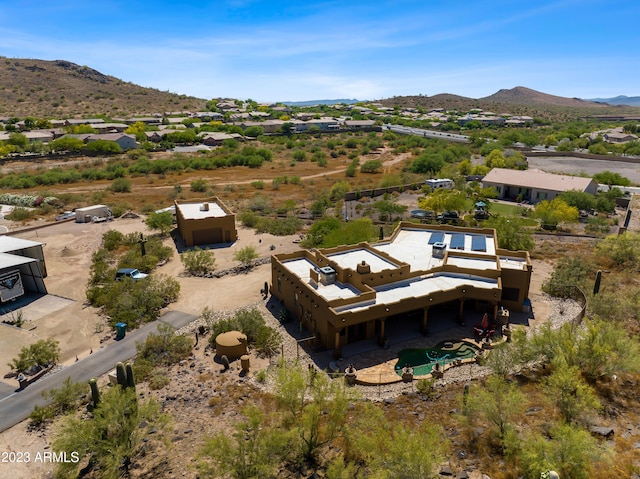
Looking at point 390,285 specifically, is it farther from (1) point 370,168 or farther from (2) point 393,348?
(1) point 370,168

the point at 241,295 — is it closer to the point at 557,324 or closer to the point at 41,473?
the point at 41,473

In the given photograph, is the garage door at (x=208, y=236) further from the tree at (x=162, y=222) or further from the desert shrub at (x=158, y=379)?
the desert shrub at (x=158, y=379)

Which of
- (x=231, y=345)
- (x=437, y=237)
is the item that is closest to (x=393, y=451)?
(x=231, y=345)

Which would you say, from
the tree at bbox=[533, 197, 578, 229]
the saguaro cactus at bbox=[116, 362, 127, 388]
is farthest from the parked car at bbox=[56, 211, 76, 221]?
the tree at bbox=[533, 197, 578, 229]

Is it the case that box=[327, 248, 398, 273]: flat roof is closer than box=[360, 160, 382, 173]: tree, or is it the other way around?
box=[327, 248, 398, 273]: flat roof

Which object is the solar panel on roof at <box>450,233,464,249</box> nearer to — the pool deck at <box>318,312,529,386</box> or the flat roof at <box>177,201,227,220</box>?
the pool deck at <box>318,312,529,386</box>
